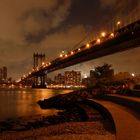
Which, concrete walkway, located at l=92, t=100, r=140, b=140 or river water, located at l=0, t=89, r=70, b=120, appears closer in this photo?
concrete walkway, located at l=92, t=100, r=140, b=140

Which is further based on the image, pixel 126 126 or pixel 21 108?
pixel 21 108

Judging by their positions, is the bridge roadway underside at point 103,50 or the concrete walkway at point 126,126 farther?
the bridge roadway underside at point 103,50

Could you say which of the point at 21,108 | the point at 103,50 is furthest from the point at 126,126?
the point at 103,50

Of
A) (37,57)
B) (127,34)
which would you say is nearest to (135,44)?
(127,34)

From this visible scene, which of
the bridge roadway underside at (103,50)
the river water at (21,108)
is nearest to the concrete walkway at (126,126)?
the river water at (21,108)

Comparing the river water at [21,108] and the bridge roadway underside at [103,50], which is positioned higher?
the bridge roadway underside at [103,50]

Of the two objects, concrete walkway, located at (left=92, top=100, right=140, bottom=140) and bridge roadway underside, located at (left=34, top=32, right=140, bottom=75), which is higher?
bridge roadway underside, located at (left=34, top=32, right=140, bottom=75)

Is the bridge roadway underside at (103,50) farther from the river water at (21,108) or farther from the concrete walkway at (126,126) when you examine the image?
the concrete walkway at (126,126)

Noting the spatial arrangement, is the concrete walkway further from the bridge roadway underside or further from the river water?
the bridge roadway underside

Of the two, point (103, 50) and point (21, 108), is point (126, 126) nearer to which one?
point (21, 108)

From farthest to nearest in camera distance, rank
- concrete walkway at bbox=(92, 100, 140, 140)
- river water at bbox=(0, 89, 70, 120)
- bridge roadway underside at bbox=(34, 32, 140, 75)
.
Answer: bridge roadway underside at bbox=(34, 32, 140, 75) → river water at bbox=(0, 89, 70, 120) → concrete walkway at bbox=(92, 100, 140, 140)

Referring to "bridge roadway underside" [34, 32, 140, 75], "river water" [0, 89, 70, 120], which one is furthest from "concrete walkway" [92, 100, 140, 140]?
"bridge roadway underside" [34, 32, 140, 75]

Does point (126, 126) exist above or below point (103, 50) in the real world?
below

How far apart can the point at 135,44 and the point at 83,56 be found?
14832 mm
